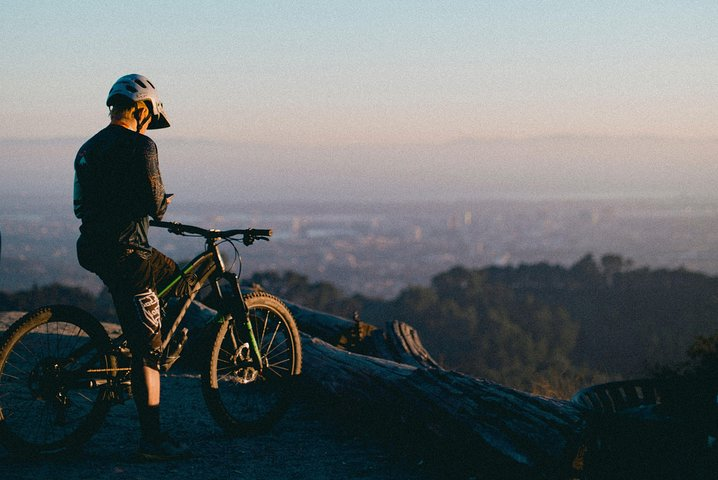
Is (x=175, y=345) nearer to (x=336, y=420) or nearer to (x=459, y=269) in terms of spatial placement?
Answer: (x=336, y=420)

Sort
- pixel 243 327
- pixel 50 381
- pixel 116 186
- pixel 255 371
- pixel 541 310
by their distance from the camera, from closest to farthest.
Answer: pixel 116 186 < pixel 50 381 < pixel 243 327 < pixel 255 371 < pixel 541 310

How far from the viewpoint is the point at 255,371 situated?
19.9ft

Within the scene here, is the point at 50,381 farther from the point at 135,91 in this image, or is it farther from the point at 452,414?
the point at 452,414

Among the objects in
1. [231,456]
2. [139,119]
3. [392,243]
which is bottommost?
[392,243]

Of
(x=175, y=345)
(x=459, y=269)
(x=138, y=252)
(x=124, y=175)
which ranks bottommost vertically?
(x=459, y=269)

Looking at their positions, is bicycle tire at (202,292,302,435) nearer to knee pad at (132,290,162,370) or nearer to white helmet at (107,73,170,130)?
knee pad at (132,290,162,370)

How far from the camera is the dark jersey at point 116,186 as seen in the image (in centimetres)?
496

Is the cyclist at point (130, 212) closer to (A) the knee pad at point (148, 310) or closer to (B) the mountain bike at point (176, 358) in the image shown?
(A) the knee pad at point (148, 310)

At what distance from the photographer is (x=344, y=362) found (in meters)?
7.24

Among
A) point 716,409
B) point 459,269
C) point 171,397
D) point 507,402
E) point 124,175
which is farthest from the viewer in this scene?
point 459,269

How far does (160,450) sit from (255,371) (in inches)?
37.5

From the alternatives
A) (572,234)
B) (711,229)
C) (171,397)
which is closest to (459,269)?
(171,397)

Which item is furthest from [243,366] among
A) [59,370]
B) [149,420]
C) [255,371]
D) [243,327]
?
[59,370]

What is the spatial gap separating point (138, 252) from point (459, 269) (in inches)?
2377
